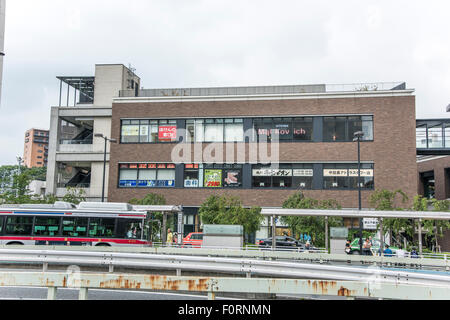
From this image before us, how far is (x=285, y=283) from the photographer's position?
5.09 metres

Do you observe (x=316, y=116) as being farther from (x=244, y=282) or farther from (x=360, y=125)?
(x=244, y=282)

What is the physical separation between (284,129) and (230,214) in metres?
11.4

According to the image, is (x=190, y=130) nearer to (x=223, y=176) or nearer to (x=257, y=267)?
(x=223, y=176)

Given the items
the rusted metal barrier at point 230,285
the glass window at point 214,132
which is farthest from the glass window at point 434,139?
the rusted metal barrier at point 230,285

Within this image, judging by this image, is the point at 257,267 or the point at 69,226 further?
the point at 69,226

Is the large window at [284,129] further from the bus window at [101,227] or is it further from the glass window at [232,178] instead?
the bus window at [101,227]

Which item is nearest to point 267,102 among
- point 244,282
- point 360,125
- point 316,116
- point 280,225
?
point 316,116

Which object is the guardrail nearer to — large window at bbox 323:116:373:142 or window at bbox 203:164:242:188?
window at bbox 203:164:242:188

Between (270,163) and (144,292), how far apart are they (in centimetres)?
3102

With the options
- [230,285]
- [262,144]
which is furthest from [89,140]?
[230,285]

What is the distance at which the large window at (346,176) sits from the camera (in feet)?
131

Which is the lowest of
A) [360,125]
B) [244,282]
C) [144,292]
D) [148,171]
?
[144,292]

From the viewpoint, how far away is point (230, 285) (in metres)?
5.05
